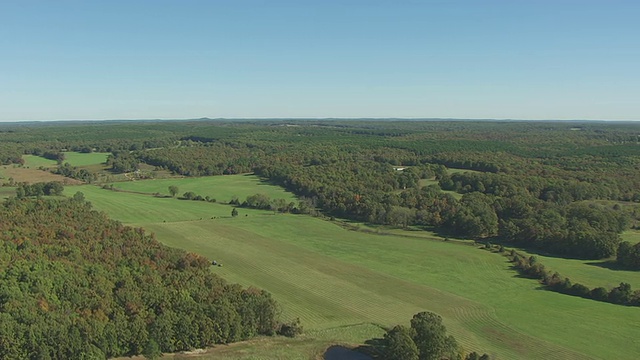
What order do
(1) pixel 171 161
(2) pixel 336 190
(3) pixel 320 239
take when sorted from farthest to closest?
1. (1) pixel 171 161
2. (2) pixel 336 190
3. (3) pixel 320 239

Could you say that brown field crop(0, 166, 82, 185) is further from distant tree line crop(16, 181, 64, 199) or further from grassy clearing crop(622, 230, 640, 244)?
grassy clearing crop(622, 230, 640, 244)

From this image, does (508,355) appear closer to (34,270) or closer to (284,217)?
(34,270)

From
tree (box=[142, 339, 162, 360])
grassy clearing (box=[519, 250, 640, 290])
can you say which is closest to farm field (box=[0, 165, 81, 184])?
tree (box=[142, 339, 162, 360])

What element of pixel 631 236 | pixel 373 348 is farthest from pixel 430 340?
pixel 631 236

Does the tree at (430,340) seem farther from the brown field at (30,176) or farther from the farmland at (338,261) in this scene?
the brown field at (30,176)

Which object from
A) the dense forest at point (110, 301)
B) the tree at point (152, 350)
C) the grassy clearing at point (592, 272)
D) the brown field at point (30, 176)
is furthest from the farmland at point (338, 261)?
the brown field at point (30, 176)

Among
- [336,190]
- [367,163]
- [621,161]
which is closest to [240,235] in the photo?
[336,190]
